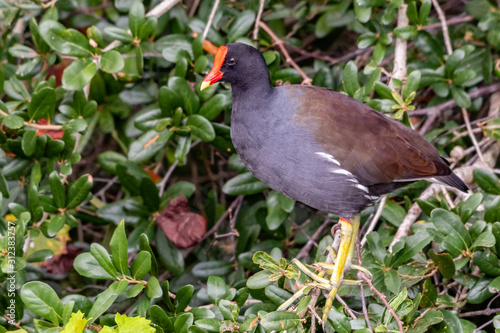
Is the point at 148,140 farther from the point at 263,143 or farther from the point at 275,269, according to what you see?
the point at 275,269

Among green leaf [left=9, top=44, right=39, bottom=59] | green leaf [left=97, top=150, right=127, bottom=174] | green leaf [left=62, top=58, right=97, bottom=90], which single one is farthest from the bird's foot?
green leaf [left=9, top=44, right=39, bottom=59]

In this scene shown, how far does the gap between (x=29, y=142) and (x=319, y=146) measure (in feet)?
5.16

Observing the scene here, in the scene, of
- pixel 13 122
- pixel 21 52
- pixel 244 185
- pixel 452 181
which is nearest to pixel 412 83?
pixel 452 181

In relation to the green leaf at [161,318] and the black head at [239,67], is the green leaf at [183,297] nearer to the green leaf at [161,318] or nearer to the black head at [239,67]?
the green leaf at [161,318]

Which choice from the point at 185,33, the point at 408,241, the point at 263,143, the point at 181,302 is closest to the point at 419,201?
the point at 408,241

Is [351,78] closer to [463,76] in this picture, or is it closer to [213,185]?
[463,76]

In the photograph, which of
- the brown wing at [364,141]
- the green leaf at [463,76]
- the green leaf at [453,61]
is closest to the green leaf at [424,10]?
the green leaf at [453,61]

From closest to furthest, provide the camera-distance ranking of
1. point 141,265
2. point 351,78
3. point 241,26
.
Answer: point 141,265
point 351,78
point 241,26

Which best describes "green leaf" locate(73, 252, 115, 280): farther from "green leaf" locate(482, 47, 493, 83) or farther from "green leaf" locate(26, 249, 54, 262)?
"green leaf" locate(482, 47, 493, 83)

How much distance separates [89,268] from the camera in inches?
99.2

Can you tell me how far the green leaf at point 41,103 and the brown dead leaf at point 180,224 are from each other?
0.89 metres

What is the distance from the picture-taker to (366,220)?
10.9 ft

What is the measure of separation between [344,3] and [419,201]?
1.63m

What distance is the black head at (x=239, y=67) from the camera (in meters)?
2.65
